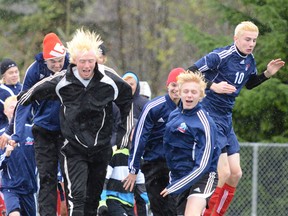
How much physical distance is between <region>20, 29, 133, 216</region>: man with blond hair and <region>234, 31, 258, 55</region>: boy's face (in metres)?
1.89

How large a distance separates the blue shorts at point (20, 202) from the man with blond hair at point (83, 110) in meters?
2.36

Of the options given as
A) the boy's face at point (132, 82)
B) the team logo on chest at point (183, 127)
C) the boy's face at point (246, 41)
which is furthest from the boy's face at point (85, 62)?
the boy's face at point (132, 82)

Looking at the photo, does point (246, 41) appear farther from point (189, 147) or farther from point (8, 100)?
point (8, 100)

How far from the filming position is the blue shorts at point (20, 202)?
42.5ft

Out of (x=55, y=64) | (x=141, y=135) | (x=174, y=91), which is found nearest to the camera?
(x=55, y=64)

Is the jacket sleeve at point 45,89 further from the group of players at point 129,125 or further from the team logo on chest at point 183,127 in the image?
the team logo on chest at point 183,127

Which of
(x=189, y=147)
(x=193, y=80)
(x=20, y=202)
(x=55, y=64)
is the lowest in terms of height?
(x=20, y=202)

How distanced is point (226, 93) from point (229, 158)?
3.28 feet

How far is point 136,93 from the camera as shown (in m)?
14.5

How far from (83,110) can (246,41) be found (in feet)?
8.32

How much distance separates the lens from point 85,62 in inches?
412

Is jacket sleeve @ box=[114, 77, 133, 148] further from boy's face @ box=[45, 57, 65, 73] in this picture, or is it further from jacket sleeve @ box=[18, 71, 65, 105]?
boy's face @ box=[45, 57, 65, 73]

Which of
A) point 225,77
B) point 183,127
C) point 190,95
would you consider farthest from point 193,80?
point 225,77

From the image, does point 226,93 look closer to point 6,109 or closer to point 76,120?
point 76,120
